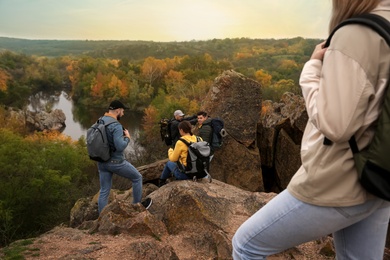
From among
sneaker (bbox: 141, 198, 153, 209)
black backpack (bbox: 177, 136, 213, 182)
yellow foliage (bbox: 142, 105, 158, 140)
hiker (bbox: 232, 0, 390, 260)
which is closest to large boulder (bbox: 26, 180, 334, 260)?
sneaker (bbox: 141, 198, 153, 209)

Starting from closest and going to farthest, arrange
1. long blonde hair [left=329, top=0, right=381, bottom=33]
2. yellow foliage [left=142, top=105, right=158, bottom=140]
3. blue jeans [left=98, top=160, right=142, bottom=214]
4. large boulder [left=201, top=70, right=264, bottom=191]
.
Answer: long blonde hair [left=329, top=0, right=381, bottom=33] → blue jeans [left=98, top=160, right=142, bottom=214] → large boulder [left=201, top=70, right=264, bottom=191] → yellow foliage [left=142, top=105, right=158, bottom=140]

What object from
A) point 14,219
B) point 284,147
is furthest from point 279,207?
point 14,219

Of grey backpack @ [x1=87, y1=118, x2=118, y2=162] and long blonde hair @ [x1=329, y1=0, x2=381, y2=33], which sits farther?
grey backpack @ [x1=87, y1=118, x2=118, y2=162]

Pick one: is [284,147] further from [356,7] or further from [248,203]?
[356,7]

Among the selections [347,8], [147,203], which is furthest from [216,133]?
[347,8]

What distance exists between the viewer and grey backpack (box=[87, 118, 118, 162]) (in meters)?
5.79

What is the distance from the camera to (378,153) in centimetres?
142

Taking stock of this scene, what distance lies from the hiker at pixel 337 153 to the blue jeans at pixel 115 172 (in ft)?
14.8

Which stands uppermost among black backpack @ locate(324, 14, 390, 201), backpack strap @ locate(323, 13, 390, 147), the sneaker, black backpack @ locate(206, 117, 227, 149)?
backpack strap @ locate(323, 13, 390, 147)

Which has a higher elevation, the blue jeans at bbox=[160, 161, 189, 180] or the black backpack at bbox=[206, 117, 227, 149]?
the black backpack at bbox=[206, 117, 227, 149]

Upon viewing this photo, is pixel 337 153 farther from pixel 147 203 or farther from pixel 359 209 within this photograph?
pixel 147 203

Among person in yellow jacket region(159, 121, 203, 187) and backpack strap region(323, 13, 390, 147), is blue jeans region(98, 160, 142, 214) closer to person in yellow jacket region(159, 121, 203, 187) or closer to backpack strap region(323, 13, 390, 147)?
person in yellow jacket region(159, 121, 203, 187)

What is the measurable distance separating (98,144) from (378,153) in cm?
490

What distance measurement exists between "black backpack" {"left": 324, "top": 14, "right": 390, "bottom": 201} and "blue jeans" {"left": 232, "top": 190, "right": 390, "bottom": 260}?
0.58 ft
